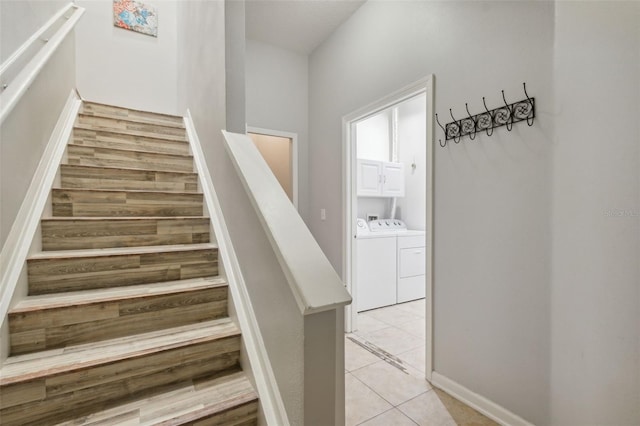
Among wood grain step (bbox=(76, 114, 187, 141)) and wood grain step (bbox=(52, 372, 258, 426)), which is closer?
wood grain step (bbox=(52, 372, 258, 426))

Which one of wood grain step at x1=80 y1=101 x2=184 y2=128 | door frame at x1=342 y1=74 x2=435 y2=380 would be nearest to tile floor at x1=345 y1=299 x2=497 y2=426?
door frame at x1=342 y1=74 x2=435 y2=380

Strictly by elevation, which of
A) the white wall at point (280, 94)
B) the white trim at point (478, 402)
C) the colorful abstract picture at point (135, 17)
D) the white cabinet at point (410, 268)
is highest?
→ the colorful abstract picture at point (135, 17)

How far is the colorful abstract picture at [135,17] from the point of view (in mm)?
3578

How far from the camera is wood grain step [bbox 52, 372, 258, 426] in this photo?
1.06 m

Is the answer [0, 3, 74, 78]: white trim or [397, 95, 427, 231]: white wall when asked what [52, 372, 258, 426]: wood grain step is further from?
[397, 95, 427, 231]: white wall

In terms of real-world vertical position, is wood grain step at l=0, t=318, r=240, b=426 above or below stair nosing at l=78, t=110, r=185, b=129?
below

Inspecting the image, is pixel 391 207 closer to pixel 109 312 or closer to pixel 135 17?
pixel 109 312

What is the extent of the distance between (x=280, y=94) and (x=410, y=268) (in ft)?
8.87

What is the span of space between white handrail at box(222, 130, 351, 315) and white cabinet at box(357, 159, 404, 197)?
8.91 feet

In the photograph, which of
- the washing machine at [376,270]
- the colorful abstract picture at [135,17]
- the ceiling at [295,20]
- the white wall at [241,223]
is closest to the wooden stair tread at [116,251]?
the white wall at [241,223]

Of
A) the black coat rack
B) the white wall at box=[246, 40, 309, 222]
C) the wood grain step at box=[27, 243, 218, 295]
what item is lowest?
the wood grain step at box=[27, 243, 218, 295]

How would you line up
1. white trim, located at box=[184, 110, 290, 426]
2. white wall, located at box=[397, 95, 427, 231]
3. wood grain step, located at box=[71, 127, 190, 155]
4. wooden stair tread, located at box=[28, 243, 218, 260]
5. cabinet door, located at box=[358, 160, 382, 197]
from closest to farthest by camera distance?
white trim, located at box=[184, 110, 290, 426], wooden stair tread, located at box=[28, 243, 218, 260], wood grain step, located at box=[71, 127, 190, 155], cabinet door, located at box=[358, 160, 382, 197], white wall, located at box=[397, 95, 427, 231]

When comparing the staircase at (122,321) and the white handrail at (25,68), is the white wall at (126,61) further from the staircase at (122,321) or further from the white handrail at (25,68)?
the staircase at (122,321)

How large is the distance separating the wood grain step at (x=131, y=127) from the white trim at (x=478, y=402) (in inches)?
113
